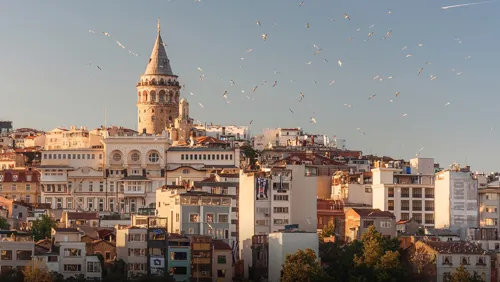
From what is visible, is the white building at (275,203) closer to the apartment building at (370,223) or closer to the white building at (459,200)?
the apartment building at (370,223)

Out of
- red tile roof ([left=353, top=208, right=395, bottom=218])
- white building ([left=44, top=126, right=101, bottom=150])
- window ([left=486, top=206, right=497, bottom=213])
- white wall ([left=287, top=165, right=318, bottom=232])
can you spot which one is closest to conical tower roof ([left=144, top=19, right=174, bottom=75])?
white building ([left=44, top=126, right=101, bottom=150])

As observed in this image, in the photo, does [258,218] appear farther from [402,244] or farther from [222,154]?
[222,154]

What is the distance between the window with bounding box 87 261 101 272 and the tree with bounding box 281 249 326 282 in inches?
398

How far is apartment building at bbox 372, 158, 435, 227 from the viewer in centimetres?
11312

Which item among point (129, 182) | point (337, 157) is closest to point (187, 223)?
point (129, 182)

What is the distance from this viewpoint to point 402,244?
320ft

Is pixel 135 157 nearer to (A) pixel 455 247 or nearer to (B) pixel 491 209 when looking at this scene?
(B) pixel 491 209

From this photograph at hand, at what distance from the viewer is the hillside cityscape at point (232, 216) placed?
295ft

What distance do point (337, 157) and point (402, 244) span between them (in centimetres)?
5446

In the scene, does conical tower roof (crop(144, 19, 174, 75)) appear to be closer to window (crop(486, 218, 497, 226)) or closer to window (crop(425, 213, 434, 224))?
window (crop(425, 213, 434, 224))

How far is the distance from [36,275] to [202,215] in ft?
61.4

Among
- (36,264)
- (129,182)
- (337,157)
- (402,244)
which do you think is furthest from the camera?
(337,157)

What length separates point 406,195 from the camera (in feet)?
373

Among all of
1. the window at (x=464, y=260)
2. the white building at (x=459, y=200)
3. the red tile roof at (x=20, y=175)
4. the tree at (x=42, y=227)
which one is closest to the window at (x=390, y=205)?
the white building at (x=459, y=200)
